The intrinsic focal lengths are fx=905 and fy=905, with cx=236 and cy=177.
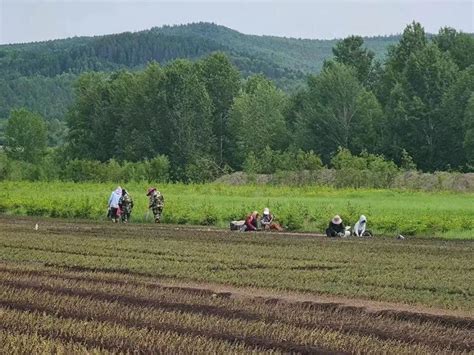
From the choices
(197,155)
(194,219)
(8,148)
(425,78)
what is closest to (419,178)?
(425,78)

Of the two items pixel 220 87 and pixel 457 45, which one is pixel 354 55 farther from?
pixel 220 87

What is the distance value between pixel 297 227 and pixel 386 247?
9.29 meters

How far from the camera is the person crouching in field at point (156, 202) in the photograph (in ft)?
119

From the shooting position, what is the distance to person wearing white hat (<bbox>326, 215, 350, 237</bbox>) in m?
29.6

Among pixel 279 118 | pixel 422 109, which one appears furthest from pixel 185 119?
pixel 422 109

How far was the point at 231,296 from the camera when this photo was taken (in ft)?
48.8

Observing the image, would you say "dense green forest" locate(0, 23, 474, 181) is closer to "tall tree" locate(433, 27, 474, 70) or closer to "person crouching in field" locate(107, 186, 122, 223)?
"tall tree" locate(433, 27, 474, 70)

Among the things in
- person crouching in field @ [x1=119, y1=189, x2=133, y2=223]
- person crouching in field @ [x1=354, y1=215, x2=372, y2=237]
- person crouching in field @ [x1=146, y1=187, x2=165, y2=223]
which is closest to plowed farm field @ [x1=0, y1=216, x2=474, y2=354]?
person crouching in field @ [x1=354, y1=215, x2=372, y2=237]

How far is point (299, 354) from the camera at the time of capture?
10023mm

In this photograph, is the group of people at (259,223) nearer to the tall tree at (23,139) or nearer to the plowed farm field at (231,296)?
the plowed farm field at (231,296)

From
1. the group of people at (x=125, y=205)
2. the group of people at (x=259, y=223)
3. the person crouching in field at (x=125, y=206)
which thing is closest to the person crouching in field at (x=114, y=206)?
the group of people at (x=125, y=205)

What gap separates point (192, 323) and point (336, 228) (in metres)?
18.4

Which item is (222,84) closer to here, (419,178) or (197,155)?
(197,155)

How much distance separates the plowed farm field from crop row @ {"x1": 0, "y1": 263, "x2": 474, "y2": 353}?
22 mm
